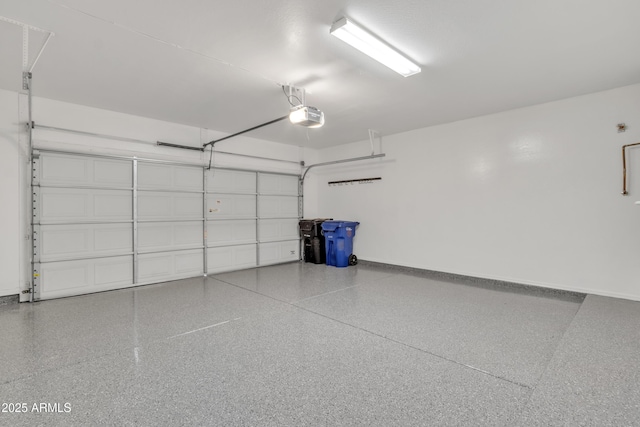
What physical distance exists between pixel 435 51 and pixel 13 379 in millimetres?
4430

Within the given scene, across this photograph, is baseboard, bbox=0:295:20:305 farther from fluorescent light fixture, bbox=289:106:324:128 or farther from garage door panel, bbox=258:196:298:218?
fluorescent light fixture, bbox=289:106:324:128

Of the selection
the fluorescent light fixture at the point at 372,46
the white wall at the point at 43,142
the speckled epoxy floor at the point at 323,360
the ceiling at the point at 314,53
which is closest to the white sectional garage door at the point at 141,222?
the white wall at the point at 43,142

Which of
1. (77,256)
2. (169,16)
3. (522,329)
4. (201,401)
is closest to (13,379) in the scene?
(201,401)

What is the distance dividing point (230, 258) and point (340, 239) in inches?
93.3

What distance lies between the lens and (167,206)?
5258mm

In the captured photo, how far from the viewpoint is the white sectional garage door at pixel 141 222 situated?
416cm

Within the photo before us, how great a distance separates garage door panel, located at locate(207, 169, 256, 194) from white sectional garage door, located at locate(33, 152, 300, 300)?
2 centimetres

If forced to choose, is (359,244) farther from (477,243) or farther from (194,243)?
(194,243)

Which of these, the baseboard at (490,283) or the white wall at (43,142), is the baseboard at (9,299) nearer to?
the white wall at (43,142)

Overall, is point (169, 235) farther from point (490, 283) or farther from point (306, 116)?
point (490, 283)

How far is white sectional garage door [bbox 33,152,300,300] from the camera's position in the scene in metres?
4.16

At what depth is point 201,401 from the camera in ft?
6.23

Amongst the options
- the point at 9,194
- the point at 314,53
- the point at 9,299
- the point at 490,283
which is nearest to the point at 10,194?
the point at 9,194

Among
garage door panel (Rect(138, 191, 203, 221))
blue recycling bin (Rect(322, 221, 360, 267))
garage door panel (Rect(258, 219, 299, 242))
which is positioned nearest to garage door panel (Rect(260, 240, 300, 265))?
garage door panel (Rect(258, 219, 299, 242))
